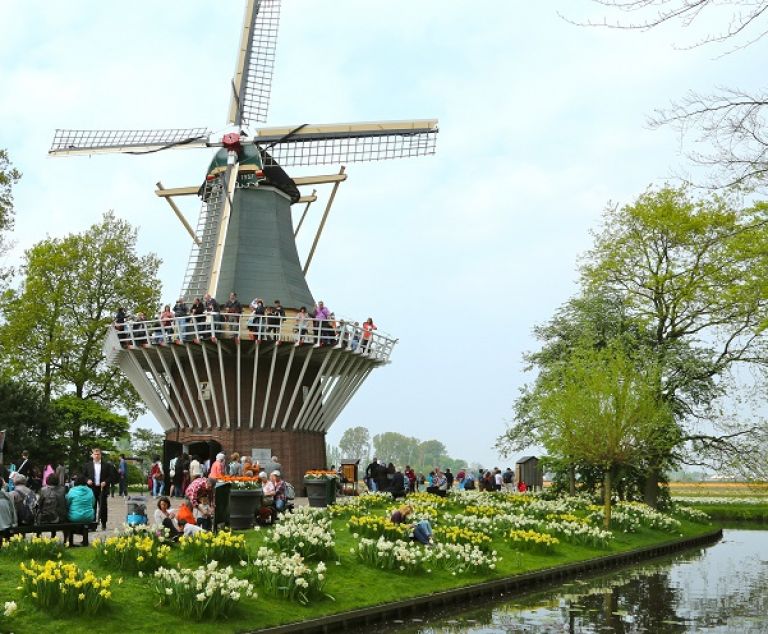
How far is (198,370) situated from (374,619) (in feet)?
63.7

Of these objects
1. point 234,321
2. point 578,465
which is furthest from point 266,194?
point 578,465

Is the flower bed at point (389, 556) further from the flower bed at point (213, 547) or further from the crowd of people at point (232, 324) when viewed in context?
the crowd of people at point (232, 324)

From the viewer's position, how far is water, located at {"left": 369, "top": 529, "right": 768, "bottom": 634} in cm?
1280

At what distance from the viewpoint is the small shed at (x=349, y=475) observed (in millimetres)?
33562

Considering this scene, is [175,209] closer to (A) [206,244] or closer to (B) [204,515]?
(A) [206,244]

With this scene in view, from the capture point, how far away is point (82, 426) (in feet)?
135

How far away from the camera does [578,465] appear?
3478 centimetres

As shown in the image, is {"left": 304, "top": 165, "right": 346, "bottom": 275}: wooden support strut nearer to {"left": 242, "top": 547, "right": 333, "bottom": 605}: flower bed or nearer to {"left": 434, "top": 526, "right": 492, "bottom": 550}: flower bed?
{"left": 434, "top": 526, "right": 492, "bottom": 550}: flower bed

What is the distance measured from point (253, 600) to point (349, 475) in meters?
22.1

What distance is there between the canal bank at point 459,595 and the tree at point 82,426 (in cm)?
2437

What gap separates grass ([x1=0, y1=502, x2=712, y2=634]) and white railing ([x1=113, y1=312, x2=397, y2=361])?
11514mm

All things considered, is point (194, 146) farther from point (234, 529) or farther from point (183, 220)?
point (234, 529)

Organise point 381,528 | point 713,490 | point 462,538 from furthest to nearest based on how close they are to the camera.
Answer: point 713,490, point 462,538, point 381,528

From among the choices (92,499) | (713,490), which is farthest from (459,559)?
(713,490)
